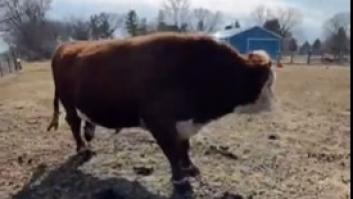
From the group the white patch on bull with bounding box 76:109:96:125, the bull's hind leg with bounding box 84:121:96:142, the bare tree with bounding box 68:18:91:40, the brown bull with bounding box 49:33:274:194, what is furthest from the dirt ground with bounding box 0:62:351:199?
the bare tree with bounding box 68:18:91:40

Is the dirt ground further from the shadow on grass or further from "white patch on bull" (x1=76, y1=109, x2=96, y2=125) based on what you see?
"white patch on bull" (x1=76, y1=109, x2=96, y2=125)

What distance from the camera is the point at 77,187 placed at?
519 cm

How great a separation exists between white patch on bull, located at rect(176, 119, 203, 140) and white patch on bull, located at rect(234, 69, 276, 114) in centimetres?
39

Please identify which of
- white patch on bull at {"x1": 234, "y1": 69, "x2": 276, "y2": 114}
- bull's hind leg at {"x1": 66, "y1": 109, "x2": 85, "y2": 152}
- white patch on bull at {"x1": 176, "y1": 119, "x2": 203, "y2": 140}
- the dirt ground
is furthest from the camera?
bull's hind leg at {"x1": 66, "y1": 109, "x2": 85, "y2": 152}

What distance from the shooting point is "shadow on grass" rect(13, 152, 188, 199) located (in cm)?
494

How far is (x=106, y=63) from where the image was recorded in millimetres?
5305

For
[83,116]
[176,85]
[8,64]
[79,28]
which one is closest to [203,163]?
[83,116]

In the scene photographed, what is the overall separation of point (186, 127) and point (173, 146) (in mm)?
181

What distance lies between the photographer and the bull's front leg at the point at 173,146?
192 inches

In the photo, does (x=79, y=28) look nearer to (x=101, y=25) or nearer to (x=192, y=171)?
(x=101, y=25)

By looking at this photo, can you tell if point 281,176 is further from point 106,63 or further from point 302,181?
point 106,63

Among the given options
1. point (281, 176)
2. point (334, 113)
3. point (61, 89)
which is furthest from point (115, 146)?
point (334, 113)

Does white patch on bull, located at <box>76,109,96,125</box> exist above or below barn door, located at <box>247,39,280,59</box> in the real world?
above

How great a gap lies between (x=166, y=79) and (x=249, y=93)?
0.63 metres
